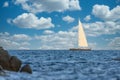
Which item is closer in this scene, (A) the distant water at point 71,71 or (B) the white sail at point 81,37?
(A) the distant water at point 71,71

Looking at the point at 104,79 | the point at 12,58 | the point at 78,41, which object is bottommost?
the point at 104,79

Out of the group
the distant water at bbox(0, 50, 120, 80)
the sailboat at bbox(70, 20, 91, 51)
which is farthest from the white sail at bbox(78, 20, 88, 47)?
the distant water at bbox(0, 50, 120, 80)

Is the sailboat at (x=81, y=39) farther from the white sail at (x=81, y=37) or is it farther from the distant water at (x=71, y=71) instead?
the distant water at (x=71, y=71)

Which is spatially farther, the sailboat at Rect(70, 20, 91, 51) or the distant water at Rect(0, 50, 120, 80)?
the sailboat at Rect(70, 20, 91, 51)

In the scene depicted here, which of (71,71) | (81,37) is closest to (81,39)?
(81,37)

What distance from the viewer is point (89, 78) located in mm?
29469

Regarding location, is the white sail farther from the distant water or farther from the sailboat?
the distant water

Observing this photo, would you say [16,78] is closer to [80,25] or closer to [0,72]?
[0,72]

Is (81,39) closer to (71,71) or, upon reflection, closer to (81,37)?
(81,37)

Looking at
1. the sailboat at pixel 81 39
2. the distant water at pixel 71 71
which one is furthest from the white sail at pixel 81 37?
the distant water at pixel 71 71

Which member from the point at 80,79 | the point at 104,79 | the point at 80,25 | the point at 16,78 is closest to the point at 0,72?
the point at 16,78

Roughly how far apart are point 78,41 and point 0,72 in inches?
4754

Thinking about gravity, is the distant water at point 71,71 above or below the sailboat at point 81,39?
below

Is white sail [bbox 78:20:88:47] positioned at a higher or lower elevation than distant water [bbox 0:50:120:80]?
higher
